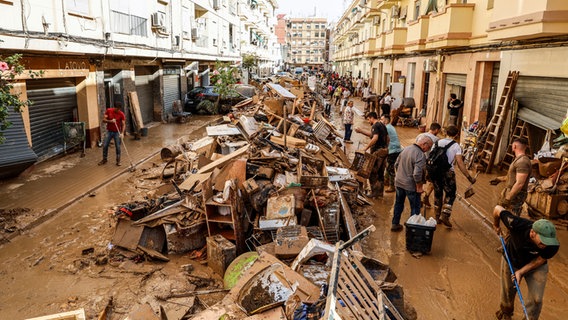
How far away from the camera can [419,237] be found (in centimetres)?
685

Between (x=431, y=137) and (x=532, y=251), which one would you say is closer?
(x=532, y=251)

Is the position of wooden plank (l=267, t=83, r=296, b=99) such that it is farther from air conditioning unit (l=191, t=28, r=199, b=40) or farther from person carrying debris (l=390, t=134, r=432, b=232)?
air conditioning unit (l=191, t=28, r=199, b=40)

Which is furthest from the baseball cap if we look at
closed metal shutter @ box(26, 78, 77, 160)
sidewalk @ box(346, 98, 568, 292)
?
closed metal shutter @ box(26, 78, 77, 160)

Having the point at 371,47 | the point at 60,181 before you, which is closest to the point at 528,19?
the point at 60,181

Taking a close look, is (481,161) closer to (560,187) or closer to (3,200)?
(560,187)

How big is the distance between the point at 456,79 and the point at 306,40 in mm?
98571

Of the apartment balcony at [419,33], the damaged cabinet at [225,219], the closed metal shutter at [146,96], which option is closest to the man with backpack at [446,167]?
the damaged cabinet at [225,219]

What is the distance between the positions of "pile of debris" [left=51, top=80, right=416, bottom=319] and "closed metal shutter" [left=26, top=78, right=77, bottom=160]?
518 cm

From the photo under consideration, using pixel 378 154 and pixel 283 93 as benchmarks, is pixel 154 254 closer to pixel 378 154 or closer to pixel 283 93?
pixel 378 154

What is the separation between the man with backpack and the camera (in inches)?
307

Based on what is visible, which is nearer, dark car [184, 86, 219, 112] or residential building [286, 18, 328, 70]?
dark car [184, 86, 219, 112]

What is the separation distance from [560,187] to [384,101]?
14.5 metres

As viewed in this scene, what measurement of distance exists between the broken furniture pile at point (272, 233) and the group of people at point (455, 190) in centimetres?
75

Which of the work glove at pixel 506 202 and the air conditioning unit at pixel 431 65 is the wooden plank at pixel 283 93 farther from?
the air conditioning unit at pixel 431 65
